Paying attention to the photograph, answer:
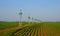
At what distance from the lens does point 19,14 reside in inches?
2168

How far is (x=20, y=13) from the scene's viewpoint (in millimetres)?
54750

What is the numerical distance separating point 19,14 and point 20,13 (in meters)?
0.58
